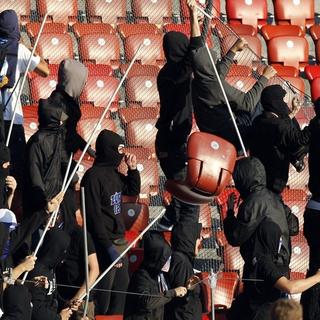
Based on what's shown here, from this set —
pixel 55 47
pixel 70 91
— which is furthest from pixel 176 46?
pixel 55 47

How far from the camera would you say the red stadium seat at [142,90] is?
16594 mm

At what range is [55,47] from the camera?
55.5 feet

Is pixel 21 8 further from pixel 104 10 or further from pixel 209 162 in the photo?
pixel 209 162

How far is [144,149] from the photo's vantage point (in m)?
15.5

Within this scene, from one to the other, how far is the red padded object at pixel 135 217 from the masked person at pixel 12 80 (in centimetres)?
101

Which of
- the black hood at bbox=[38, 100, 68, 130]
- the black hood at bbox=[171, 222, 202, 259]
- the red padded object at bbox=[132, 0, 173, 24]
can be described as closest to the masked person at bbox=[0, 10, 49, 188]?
the black hood at bbox=[38, 100, 68, 130]

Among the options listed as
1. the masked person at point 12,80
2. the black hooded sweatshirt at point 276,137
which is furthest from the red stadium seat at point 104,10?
the black hooded sweatshirt at point 276,137

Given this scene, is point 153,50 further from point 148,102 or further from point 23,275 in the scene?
point 23,275

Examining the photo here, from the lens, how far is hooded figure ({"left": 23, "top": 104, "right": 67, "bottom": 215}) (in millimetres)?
13344

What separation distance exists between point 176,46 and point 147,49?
11.1ft

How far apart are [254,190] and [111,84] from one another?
381 centimetres

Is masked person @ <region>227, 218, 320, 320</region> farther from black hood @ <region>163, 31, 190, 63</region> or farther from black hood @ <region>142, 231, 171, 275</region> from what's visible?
black hood @ <region>163, 31, 190, 63</region>

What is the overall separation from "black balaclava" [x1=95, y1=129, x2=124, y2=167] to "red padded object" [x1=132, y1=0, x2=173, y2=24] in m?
4.74

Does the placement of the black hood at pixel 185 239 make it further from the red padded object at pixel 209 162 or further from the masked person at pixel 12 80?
the masked person at pixel 12 80
